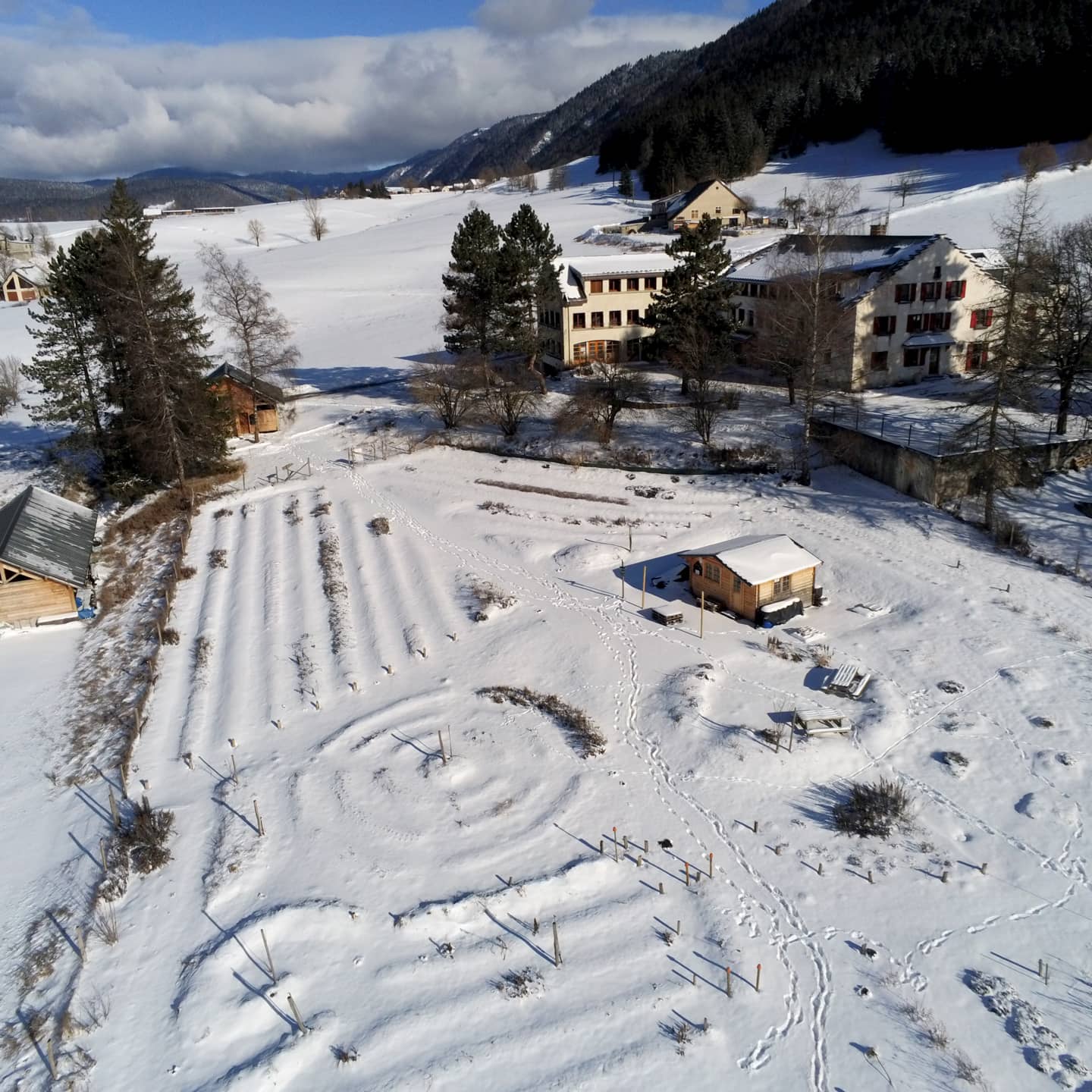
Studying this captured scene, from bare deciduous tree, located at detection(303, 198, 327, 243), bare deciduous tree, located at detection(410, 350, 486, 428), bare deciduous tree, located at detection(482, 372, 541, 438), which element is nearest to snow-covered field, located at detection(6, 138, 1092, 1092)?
bare deciduous tree, located at detection(482, 372, 541, 438)

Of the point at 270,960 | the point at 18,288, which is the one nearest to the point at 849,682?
the point at 270,960

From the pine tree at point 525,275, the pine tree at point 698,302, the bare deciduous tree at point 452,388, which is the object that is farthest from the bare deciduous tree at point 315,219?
the pine tree at point 698,302

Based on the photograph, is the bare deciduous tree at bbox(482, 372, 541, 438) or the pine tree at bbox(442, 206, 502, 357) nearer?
the bare deciduous tree at bbox(482, 372, 541, 438)

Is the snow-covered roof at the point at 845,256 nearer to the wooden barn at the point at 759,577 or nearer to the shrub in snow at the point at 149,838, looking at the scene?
the wooden barn at the point at 759,577

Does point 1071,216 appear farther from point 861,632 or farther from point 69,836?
point 69,836

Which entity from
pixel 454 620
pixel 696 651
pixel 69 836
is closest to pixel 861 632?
pixel 696 651

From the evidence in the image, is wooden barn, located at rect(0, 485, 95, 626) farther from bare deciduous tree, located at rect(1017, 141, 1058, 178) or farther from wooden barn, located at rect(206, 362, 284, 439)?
bare deciduous tree, located at rect(1017, 141, 1058, 178)

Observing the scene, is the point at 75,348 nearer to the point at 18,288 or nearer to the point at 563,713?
the point at 563,713

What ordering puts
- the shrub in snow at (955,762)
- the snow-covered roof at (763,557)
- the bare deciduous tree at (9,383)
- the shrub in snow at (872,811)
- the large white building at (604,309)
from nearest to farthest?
the shrub in snow at (872,811) → the shrub in snow at (955,762) → the snow-covered roof at (763,557) → the large white building at (604,309) → the bare deciduous tree at (9,383)
